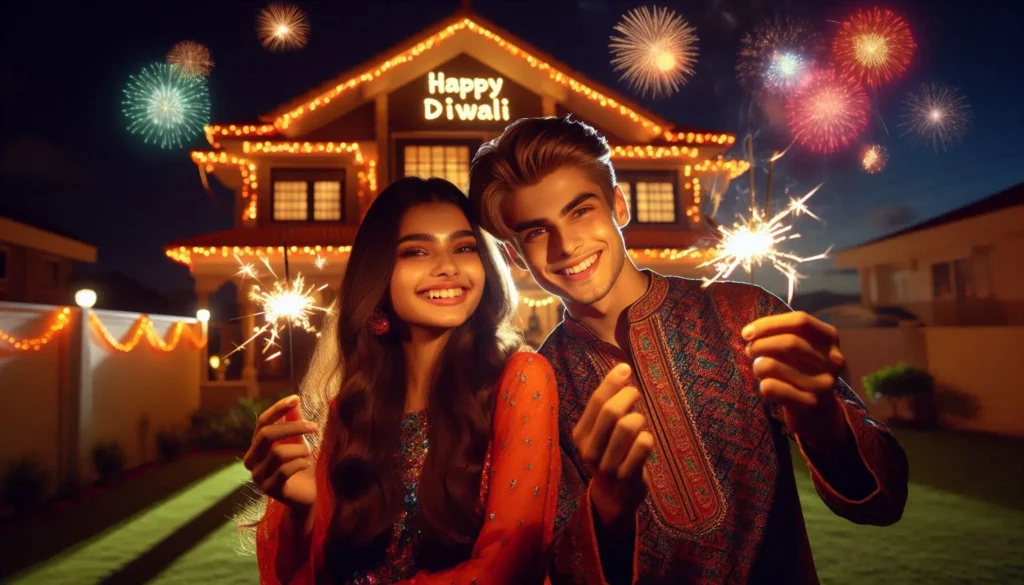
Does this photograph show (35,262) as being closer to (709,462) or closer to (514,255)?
(514,255)

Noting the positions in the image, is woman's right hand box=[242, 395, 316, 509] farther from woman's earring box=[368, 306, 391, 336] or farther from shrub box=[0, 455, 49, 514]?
shrub box=[0, 455, 49, 514]

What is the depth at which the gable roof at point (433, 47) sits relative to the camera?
13641mm

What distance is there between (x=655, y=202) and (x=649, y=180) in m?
0.59

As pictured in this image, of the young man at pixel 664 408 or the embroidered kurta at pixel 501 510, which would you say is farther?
the embroidered kurta at pixel 501 510

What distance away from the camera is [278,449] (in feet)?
6.13

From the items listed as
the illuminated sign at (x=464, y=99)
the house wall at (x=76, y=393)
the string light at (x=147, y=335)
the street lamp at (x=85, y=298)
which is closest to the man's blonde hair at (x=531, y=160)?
the house wall at (x=76, y=393)

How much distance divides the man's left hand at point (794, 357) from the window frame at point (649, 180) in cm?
1354

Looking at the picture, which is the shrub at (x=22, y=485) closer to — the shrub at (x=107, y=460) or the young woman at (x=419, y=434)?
the shrub at (x=107, y=460)

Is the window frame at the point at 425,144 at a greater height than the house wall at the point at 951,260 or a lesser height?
greater

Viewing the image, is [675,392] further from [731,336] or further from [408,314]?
[408,314]

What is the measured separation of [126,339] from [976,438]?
52.6 ft

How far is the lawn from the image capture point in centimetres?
494

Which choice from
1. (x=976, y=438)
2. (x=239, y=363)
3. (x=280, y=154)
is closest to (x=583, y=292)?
(x=976, y=438)

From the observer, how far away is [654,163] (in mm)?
14797
